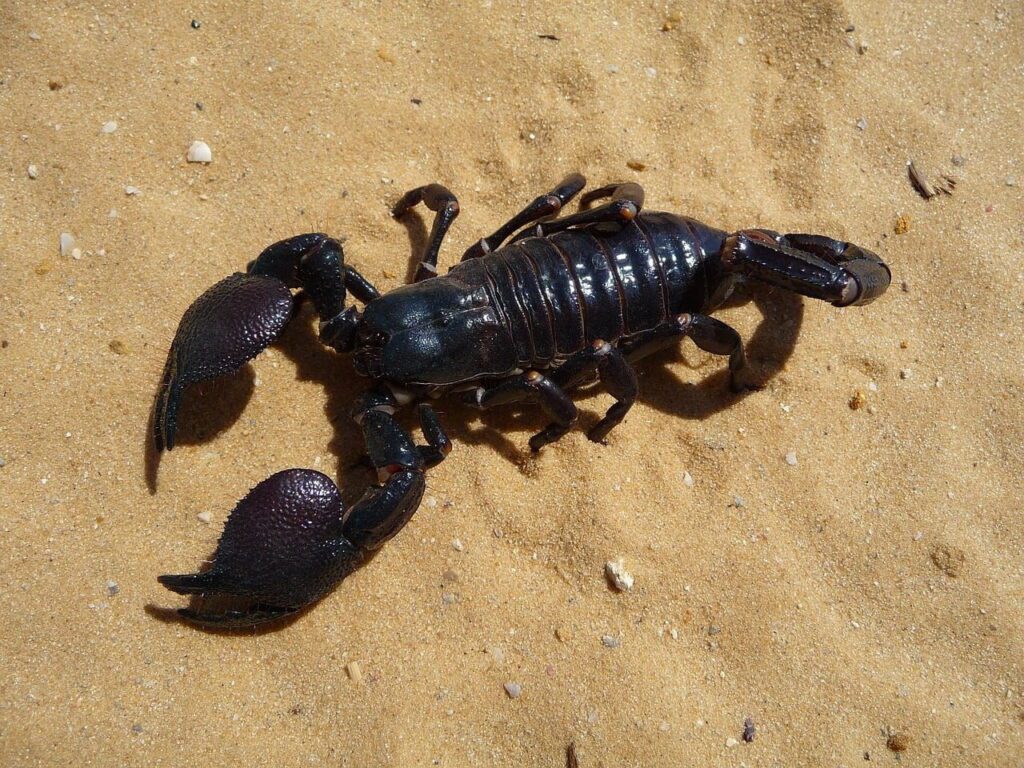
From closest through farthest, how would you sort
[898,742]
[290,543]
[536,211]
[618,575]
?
[290,543] < [898,742] < [618,575] < [536,211]

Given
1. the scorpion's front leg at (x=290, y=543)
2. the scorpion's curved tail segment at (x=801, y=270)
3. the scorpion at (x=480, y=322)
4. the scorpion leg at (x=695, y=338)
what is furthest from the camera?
the scorpion leg at (x=695, y=338)

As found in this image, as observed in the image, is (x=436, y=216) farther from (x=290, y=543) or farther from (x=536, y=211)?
(x=290, y=543)

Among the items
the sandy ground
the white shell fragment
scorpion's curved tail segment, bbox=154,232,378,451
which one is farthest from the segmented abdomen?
the white shell fragment

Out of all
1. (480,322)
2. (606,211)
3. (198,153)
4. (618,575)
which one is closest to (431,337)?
(480,322)

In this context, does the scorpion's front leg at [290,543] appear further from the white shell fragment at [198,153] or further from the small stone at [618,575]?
the white shell fragment at [198,153]

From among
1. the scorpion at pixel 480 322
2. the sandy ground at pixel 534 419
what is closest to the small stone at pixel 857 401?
the sandy ground at pixel 534 419
